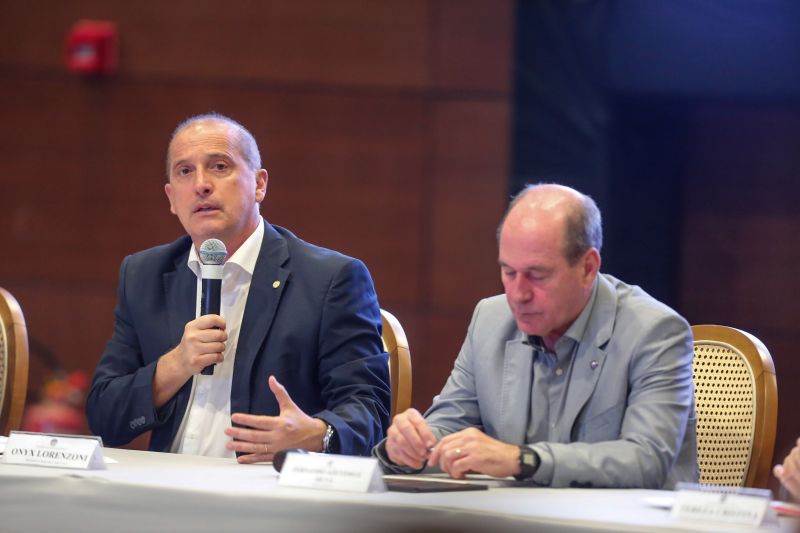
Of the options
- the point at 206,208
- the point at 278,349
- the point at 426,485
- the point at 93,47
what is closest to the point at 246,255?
the point at 206,208

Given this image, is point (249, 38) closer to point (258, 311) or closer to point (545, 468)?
point (258, 311)

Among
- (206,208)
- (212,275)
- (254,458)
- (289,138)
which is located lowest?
(254,458)

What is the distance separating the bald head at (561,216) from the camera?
222 cm

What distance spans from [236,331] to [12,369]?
1.99 ft

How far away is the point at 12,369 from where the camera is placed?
2.87 metres

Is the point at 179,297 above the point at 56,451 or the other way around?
above

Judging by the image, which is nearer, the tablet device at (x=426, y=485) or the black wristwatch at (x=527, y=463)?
the tablet device at (x=426, y=485)

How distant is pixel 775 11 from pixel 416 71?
164 centimetres

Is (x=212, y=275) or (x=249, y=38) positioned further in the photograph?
(x=249, y=38)

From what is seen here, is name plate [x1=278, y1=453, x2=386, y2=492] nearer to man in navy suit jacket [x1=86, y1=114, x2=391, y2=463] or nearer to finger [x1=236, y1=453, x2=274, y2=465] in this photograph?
finger [x1=236, y1=453, x2=274, y2=465]

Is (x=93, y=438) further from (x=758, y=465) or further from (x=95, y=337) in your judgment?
(x=95, y=337)

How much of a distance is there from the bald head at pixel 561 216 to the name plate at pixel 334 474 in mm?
630

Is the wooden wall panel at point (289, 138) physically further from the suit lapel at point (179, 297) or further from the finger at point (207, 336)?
the finger at point (207, 336)

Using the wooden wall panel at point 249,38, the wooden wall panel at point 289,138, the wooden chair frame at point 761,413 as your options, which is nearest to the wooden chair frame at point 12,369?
the wooden chair frame at point 761,413
